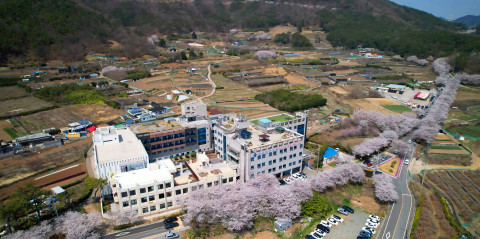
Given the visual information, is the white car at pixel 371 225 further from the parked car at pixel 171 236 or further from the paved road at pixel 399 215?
the parked car at pixel 171 236

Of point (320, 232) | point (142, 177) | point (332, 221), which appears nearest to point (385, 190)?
point (332, 221)

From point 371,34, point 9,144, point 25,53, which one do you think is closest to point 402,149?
point 9,144

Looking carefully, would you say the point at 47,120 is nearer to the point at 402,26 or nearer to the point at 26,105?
the point at 26,105

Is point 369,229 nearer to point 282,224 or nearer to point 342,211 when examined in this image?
point 342,211

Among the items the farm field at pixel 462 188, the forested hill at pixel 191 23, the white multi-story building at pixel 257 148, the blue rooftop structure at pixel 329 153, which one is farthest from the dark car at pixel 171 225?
the forested hill at pixel 191 23

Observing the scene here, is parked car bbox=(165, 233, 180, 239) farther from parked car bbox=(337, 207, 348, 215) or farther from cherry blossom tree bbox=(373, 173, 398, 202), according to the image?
cherry blossom tree bbox=(373, 173, 398, 202)

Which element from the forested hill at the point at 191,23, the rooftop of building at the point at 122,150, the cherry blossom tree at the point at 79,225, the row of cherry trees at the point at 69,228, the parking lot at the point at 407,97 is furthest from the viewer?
the forested hill at the point at 191,23

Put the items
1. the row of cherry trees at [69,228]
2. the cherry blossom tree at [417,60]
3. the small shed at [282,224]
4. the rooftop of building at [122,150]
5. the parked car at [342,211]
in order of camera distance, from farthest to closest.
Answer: the cherry blossom tree at [417,60] → the rooftop of building at [122,150] → the parked car at [342,211] → the small shed at [282,224] → the row of cherry trees at [69,228]

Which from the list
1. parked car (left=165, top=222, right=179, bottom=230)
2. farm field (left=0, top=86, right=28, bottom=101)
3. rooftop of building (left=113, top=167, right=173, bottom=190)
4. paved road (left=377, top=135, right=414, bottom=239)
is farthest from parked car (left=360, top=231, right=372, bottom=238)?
farm field (left=0, top=86, right=28, bottom=101)
